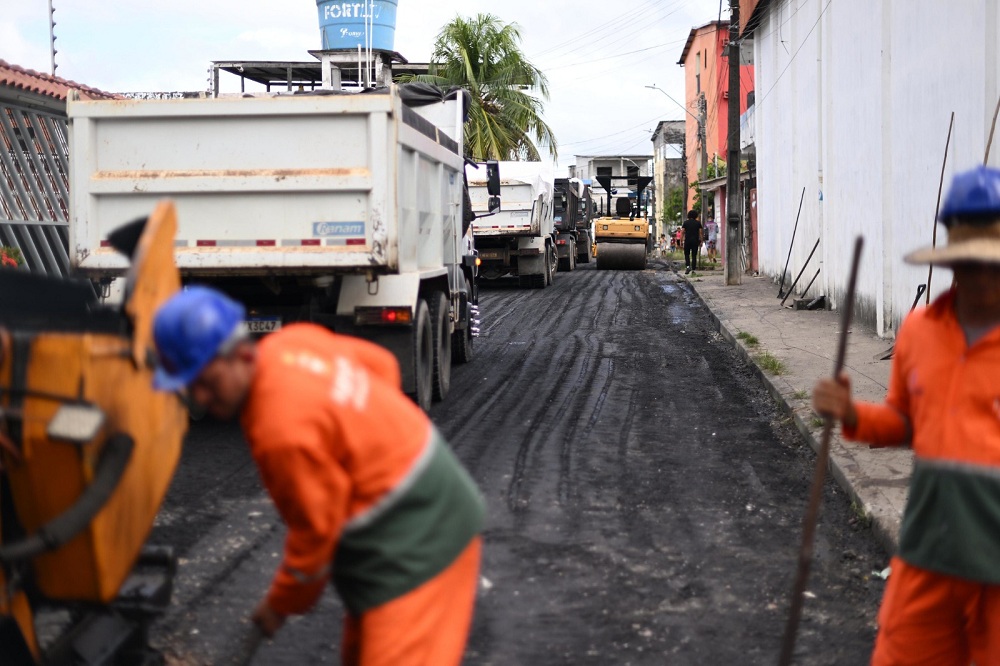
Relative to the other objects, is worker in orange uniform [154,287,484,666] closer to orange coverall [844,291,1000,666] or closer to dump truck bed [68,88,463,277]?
orange coverall [844,291,1000,666]

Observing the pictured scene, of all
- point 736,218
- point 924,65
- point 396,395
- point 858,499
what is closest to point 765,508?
point 858,499

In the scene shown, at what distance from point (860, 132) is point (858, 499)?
9718mm

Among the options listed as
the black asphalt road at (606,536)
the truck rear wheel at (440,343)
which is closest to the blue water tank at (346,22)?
the truck rear wheel at (440,343)

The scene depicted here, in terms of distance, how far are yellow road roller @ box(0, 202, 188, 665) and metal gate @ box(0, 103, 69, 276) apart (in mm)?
12373

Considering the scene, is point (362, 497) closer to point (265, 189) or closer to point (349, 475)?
point (349, 475)

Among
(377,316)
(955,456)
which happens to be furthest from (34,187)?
(955,456)

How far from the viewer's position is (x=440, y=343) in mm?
10961

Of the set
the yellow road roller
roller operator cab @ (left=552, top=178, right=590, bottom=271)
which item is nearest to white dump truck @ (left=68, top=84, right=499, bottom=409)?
the yellow road roller

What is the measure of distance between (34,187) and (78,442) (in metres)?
14.2

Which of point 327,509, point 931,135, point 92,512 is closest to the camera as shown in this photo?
point 327,509

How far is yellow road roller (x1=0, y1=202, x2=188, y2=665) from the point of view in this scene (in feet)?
11.2

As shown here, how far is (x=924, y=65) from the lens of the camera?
1204 centimetres

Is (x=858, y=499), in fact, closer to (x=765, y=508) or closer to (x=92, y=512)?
(x=765, y=508)

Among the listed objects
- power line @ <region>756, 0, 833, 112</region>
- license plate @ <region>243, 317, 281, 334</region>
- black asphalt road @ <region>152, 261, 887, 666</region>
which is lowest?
black asphalt road @ <region>152, 261, 887, 666</region>
